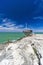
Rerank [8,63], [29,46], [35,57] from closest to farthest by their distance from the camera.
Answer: [8,63] → [35,57] → [29,46]

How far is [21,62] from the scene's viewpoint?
3.72 metres

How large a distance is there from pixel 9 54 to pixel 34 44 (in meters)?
1.21

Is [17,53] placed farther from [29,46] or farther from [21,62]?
[29,46]

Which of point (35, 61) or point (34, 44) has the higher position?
point (34, 44)

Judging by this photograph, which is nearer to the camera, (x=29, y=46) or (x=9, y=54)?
(x=9, y=54)

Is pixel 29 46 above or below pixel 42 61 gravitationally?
above

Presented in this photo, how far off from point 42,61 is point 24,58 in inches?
17.7

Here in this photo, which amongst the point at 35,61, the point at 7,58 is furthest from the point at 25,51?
the point at 7,58

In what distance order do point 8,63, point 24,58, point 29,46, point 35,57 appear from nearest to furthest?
point 8,63
point 24,58
point 35,57
point 29,46

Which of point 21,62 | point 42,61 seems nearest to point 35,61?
point 42,61

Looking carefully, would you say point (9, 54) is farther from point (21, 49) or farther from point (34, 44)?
point (34, 44)

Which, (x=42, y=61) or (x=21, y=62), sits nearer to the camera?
(x=21, y=62)

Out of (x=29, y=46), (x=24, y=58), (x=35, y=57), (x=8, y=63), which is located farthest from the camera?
(x=29, y=46)

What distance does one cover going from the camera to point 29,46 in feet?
15.4
